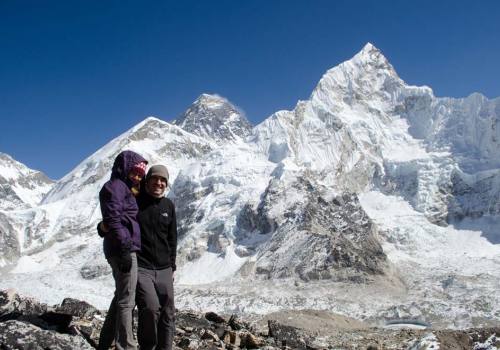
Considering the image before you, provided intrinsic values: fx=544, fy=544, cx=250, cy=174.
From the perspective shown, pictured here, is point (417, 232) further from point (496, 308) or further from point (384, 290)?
point (496, 308)

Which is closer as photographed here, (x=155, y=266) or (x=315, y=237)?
(x=155, y=266)

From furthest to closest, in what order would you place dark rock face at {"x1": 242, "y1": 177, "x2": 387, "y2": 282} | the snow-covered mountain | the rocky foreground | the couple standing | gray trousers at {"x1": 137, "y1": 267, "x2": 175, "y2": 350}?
1. dark rock face at {"x1": 242, "y1": 177, "x2": 387, "y2": 282}
2. the snow-covered mountain
3. gray trousers at {"x1": 137, "y1": 267, "x2": 175, "y2": 350}
4. the rocky foreground
5. the couple standing

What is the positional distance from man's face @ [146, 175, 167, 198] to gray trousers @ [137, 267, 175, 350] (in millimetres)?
1305

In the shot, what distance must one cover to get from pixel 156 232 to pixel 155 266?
577 millimetres

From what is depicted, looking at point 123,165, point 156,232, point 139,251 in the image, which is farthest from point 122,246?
point 123,165

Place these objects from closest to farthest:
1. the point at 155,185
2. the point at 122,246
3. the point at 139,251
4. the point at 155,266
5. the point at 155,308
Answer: the point at 122,246
the point at 155,308
the point at 139,251
the point at 155,266
the point at 155,185

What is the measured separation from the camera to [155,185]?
9.40 metres

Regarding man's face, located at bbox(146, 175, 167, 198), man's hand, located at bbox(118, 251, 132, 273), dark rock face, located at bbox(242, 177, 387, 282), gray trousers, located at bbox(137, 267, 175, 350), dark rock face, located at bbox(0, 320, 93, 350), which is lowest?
dark rock face, located at bbox(0, 320, 93, 350)

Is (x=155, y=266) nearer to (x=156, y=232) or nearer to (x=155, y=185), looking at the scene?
(x=156, y=232)

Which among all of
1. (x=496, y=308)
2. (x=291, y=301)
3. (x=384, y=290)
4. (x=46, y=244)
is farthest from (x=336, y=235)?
(x=46, y=244)

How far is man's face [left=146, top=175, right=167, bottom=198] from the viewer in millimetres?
9391

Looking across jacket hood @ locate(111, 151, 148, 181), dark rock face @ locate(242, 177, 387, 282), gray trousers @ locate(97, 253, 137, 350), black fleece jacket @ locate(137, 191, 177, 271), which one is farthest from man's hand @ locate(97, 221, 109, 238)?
dark rock face @ locate(242, 177, 387, 282)

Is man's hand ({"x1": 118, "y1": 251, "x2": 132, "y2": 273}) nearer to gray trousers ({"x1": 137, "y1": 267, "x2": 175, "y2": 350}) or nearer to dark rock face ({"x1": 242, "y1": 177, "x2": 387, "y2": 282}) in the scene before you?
gray trousers ({"x1": 137, "y1": 267, "x2": 175, "y2": 350})

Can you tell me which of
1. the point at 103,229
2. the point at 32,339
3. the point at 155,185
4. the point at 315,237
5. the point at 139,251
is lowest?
the point at 32,339
